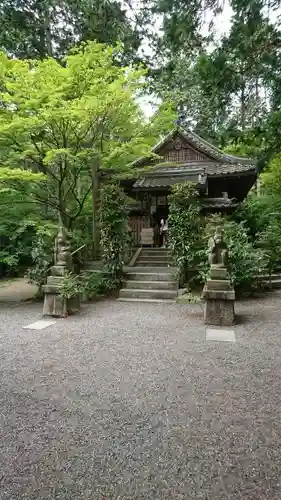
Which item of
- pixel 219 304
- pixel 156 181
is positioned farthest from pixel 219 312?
pixel 156 181

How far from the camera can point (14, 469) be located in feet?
6.40

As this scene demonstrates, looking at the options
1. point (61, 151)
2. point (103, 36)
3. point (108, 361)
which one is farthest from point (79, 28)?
point (108, 361)

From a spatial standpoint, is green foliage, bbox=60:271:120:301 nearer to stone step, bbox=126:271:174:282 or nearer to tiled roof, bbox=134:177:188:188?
stone step, bbox=126:271:174:282

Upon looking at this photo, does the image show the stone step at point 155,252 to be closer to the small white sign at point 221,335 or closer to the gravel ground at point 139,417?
the small white sign at point 221,335

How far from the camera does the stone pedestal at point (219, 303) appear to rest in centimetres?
573

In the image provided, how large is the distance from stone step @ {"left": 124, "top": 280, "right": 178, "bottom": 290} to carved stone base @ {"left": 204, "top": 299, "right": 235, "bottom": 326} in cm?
269

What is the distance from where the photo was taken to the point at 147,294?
826 cm

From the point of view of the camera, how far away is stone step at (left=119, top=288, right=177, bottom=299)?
26.7 feet

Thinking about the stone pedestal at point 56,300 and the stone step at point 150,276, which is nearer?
the stone pedestal at point 56,300

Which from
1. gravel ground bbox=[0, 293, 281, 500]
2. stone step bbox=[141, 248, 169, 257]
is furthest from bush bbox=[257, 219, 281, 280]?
gravel ground bbox=[0, 293, 281, 500]

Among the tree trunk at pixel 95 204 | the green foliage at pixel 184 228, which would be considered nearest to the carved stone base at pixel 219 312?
the green foliage at pixel 184 228

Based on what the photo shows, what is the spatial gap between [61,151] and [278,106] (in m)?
4.52

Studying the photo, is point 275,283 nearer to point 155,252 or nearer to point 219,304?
point 155,252

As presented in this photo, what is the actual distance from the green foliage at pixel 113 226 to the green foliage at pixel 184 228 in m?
1.37
